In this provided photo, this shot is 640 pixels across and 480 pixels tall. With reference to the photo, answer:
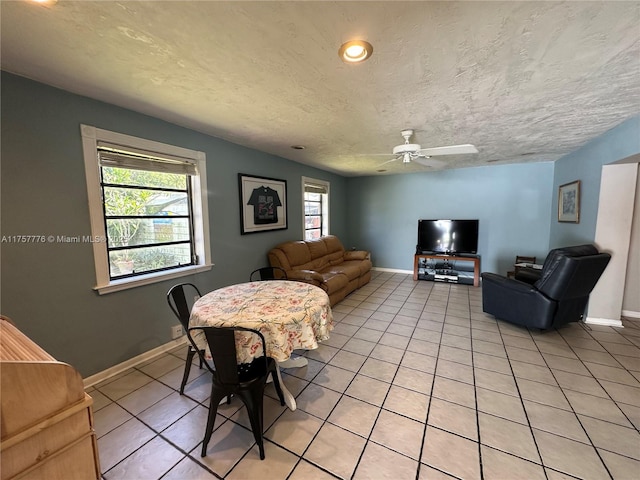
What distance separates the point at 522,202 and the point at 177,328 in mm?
6159

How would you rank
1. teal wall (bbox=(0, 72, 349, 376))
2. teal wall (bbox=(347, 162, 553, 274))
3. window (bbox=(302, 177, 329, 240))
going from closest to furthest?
teal wall (bbox=(0, 72, 349, 376)) → teal wall (bbox=(347, 162, 553, 274)) → window (bbox=(302, 177, 329, 240))

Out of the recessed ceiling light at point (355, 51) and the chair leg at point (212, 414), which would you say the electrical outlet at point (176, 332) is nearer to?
the chair leg at point (212, 414)

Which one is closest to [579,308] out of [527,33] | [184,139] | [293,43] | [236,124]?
[527,33]

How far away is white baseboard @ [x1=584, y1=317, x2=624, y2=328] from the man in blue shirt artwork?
4.47 metres

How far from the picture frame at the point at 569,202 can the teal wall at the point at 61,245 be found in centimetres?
516

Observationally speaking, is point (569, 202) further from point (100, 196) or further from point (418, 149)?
point (100, 196)

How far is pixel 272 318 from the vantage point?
1.62 metres

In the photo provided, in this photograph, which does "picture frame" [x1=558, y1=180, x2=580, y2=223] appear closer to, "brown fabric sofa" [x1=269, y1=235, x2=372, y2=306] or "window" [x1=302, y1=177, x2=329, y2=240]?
"brown fabric sofa" [x1=269, y1=235, x2=372, y2=306]

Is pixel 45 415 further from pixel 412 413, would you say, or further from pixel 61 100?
pixel 61 100

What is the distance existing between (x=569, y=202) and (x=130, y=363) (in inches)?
236

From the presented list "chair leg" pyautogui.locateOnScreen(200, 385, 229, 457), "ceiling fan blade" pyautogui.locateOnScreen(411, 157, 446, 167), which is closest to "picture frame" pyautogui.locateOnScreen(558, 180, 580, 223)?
"ceiling fan blade" pyautogui.locateOnScreen(411, 157, 446, 167)

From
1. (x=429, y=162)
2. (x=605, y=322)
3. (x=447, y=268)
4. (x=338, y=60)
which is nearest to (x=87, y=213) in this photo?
(x=338, y=60)

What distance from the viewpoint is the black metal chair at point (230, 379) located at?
140 centimetres

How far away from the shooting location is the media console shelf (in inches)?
197
